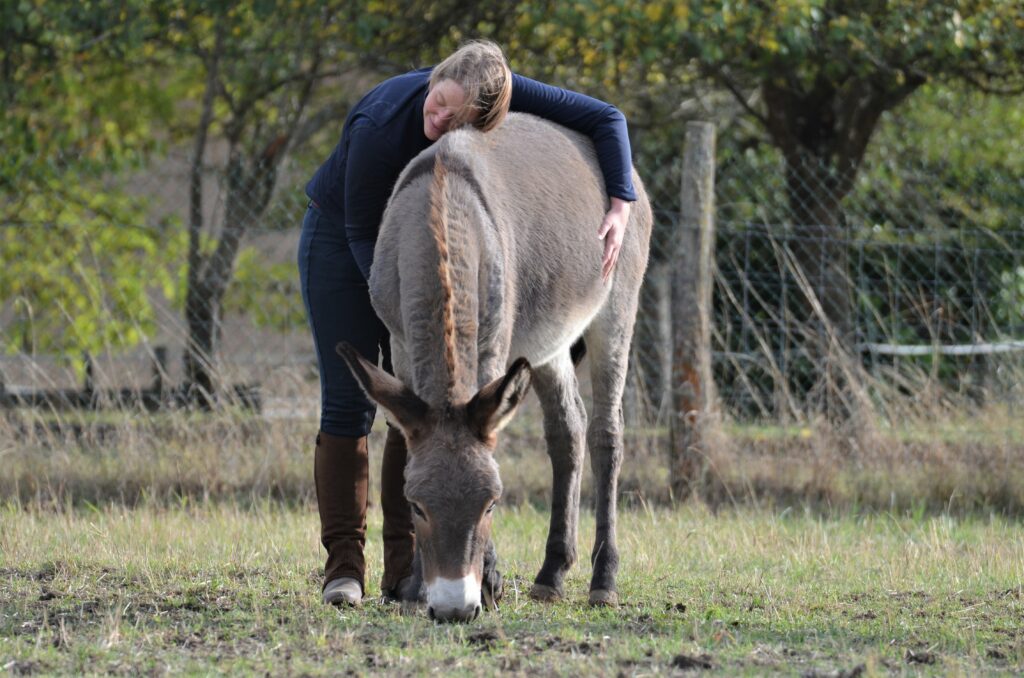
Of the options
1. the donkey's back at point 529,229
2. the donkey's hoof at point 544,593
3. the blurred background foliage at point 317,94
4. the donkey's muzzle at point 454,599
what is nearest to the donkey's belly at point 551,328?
the donkey's back at point 529,229

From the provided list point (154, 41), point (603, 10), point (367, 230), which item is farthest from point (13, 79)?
point (367, 230)

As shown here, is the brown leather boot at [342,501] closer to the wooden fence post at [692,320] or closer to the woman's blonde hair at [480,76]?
the woman's blonde hair at [480,76]

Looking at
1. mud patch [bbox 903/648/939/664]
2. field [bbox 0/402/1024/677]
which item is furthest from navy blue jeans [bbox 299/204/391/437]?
mud patch [bbox 903/648/939/664]

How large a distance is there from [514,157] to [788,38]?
14.5 ft

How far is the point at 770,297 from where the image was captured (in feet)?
34.8

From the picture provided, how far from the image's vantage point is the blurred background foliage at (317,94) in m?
8.59

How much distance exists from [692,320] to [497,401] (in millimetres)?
3792

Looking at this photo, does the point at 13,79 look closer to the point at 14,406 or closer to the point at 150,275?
the point at 150,275

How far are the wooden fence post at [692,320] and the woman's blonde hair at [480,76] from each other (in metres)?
3.24

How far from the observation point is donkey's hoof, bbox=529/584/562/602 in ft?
15.1

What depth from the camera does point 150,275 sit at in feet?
32.7

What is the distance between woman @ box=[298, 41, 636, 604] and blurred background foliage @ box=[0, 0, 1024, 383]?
305 centimetres

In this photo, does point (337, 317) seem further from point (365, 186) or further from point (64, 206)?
point (64, 206)

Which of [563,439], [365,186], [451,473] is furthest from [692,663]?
[365,186]
